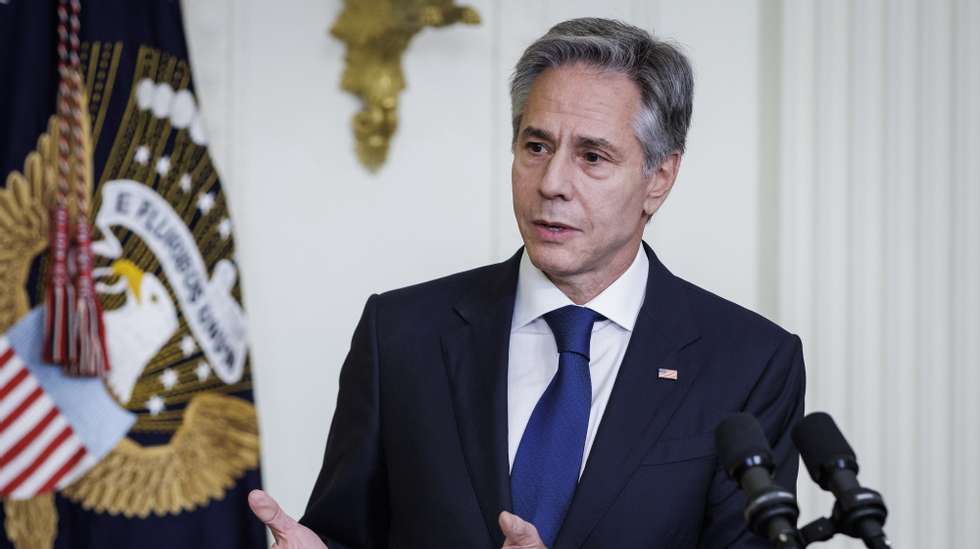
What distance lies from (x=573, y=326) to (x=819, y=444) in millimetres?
769

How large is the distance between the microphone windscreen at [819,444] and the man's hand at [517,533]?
0.43 metres

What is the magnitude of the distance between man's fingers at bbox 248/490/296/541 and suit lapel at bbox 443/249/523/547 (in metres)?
0.33

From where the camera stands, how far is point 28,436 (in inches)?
121

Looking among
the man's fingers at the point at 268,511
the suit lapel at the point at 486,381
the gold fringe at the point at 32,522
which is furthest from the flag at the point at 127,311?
the man's fingers at the point at 268,511

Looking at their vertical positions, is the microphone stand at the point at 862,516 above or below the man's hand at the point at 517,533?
above

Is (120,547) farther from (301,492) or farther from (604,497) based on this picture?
(604,497)

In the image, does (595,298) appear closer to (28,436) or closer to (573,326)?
(573,326)

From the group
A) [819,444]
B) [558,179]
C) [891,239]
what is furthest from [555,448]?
[891,239]

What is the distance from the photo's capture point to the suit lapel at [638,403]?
2.04 m

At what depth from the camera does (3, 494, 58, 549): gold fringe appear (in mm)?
3059

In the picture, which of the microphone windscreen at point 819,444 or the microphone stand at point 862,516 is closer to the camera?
the microphone stand at point 862,516

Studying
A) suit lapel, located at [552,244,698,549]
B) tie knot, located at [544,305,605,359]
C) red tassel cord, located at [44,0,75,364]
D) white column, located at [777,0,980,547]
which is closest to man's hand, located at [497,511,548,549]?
suit lapel, located at [552,244,698,549]

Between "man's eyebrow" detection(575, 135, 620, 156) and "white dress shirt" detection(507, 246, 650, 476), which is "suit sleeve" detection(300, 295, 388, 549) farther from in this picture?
"man's eyebrow" detection(575, 135, 620, 156)

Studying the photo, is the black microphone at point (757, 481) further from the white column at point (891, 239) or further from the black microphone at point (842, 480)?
the white column at point (891, 239)
